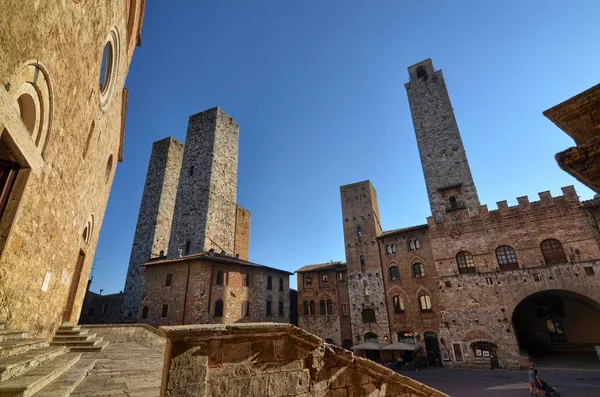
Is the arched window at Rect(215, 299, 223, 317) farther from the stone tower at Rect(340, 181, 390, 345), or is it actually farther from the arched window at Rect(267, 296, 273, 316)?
the stone tower at Rect(340, 181, 390, 345)

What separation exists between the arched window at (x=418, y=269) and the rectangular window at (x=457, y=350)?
509 cm

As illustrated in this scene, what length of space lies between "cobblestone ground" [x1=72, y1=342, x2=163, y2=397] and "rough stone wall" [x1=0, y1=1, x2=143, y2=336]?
61.2 inches

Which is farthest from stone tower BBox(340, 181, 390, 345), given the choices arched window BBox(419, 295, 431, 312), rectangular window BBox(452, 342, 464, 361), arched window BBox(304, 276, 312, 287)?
rectangular window BBox(452, 342, 464, 361)

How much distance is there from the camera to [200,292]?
69.2 ft

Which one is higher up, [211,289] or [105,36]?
[105,36]

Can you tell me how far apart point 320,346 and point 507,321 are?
65.6 ft

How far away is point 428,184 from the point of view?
2383 cm

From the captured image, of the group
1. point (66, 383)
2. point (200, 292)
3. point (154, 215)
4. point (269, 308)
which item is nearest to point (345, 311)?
point (269, 308)

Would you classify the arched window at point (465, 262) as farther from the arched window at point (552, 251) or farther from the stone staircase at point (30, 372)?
the stone staircase at point (30, 372)

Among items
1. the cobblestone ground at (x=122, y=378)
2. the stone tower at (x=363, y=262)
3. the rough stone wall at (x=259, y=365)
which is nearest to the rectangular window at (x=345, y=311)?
the stone tower at (x=363, y=262)

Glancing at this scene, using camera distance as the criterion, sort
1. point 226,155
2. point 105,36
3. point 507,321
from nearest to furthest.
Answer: point 105,36 → point 507,321 → point 226,155

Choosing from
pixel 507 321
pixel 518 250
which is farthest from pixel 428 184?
pixel 507 321

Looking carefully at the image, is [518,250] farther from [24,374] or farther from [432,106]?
[24,374]

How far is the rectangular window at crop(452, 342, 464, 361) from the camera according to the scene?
61.2 ft
